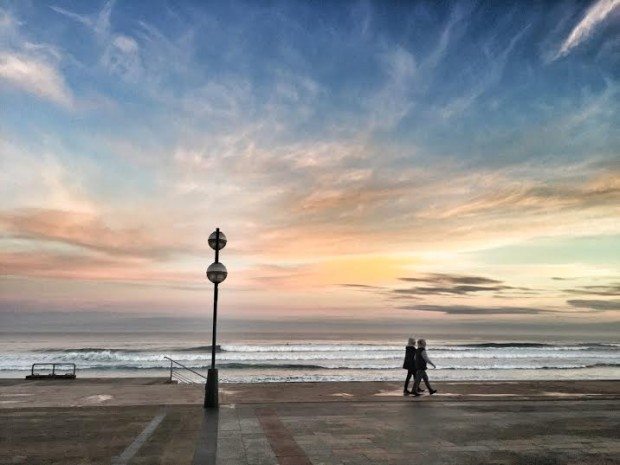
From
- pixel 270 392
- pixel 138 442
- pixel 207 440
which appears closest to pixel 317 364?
pixel 270 392

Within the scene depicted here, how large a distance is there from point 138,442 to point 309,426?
346 centimetres

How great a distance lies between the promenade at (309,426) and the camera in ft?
26.1

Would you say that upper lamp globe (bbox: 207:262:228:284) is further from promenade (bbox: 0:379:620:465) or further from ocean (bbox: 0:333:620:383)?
ocean (bbox: 0:333:620:383)

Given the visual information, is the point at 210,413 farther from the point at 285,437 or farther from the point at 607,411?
the point at 607,411

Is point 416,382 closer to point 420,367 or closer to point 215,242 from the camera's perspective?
point 420,367

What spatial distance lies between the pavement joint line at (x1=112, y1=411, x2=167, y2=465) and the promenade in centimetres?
2

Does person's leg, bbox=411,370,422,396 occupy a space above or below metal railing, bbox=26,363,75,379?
above

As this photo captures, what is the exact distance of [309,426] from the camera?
10227 millimetres

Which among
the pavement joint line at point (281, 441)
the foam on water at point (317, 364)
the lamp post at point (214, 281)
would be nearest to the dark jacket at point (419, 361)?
the pavement joint line at point (281, 441)

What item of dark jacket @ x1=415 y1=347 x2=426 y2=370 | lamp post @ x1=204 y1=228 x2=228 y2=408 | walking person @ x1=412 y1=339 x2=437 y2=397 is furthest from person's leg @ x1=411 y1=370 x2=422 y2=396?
lamp post @ x1=204 y1=228 x2=228 y2=408

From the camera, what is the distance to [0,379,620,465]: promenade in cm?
→ 794

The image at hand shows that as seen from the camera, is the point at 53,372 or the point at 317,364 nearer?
the point at 53,372

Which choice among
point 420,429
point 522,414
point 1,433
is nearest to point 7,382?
point 1,433

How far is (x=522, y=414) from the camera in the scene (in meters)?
12.0
